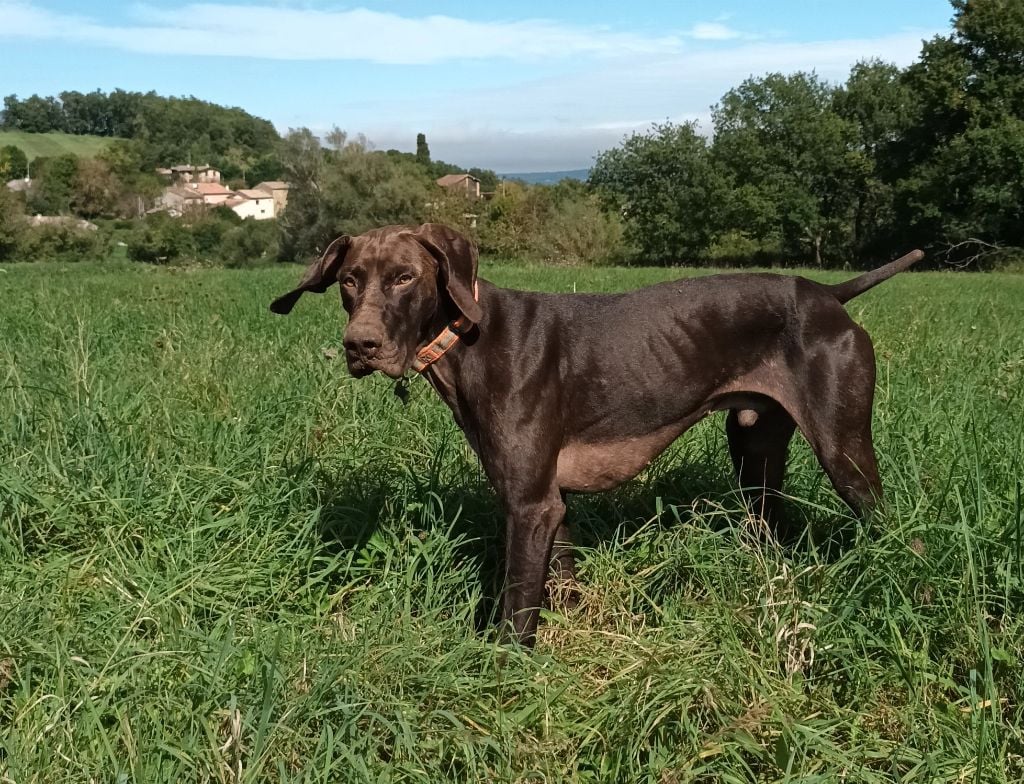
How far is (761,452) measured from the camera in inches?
144

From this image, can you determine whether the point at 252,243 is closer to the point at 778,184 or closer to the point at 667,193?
the point at 667,193

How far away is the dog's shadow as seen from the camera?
3.59 meters

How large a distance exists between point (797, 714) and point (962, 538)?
909 mm

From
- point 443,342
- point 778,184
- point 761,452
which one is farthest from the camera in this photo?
point 778,184

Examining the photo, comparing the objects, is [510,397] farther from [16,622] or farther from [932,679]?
[16,622]

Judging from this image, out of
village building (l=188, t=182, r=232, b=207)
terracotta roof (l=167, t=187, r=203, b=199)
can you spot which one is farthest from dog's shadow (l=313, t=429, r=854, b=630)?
village building (l=188, t=182, r=232, b=207)

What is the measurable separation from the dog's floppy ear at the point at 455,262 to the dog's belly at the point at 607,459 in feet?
2.35

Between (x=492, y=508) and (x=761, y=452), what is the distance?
1228mm

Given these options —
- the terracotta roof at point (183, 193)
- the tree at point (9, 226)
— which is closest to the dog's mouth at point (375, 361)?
the tree at point (9, 226)

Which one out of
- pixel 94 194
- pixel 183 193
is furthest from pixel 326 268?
pixel 183 193

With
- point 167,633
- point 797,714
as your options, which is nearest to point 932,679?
point 797,714

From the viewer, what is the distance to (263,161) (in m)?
138

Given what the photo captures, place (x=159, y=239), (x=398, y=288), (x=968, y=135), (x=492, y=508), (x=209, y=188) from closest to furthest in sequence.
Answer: (x=398, y=288) < (x=492, y=508) < (x=968, y=135) < (x=159, y=239) < (x=209, y=188)

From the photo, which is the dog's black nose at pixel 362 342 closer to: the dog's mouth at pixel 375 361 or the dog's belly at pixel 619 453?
the dog's mouth at pixel 375 361
